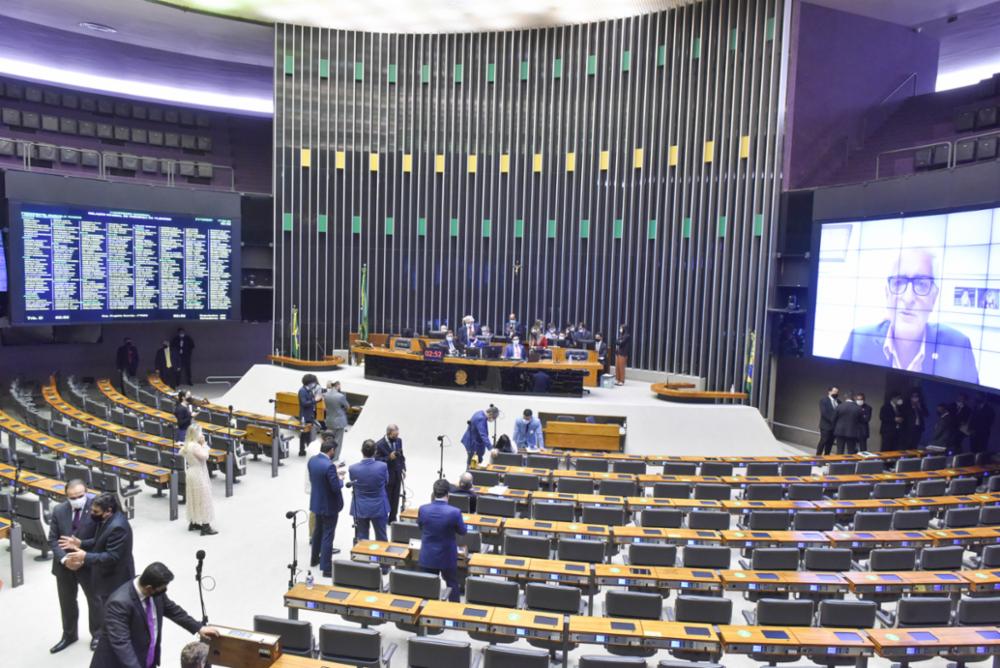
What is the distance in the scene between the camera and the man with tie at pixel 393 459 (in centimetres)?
750

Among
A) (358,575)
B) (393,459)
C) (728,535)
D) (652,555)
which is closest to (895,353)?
(728,535)

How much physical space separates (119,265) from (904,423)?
16.9 m

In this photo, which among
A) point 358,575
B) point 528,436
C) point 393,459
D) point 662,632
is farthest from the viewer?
point 528,436

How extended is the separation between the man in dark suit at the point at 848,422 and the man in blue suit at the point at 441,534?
29.0ft

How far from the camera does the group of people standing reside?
11.5 m

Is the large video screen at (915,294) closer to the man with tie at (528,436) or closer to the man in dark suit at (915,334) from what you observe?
the man in dark suit at (915,334)

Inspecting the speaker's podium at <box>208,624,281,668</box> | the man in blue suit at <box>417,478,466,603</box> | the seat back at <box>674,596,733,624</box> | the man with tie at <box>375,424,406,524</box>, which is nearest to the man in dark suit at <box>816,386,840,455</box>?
the seat back at <box>674,596,733,624</box>

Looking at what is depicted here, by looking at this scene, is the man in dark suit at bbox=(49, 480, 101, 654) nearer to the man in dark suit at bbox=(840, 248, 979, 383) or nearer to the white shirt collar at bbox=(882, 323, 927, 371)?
the man in dark suit at bbox=(840, 248, 979, 383)

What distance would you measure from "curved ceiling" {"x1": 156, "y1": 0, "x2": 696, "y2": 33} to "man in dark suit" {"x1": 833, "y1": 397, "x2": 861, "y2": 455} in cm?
994

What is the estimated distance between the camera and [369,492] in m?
6.70

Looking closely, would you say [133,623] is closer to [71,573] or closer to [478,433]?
[71,573]

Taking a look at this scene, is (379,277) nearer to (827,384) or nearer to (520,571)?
(827,384)

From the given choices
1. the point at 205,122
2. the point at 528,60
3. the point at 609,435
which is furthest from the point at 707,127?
the point at 205,122

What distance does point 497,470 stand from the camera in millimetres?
8812
